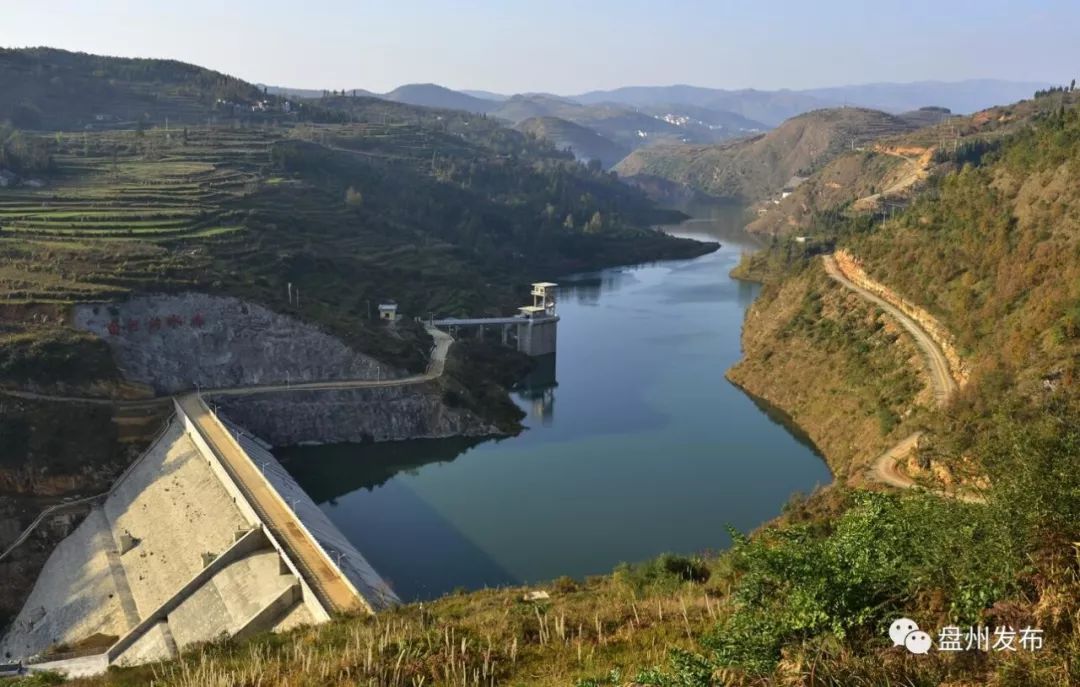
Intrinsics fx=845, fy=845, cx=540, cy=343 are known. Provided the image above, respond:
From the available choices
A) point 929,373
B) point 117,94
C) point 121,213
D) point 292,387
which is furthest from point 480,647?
point 117,94

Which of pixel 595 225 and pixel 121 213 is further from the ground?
pixel 121 213

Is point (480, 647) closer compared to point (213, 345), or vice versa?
point (480, 647)

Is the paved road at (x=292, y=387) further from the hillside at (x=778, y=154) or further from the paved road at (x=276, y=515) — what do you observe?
the hillside at (x=778, y=154)

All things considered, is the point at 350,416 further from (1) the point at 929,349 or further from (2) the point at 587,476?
(1) the point at 929,349

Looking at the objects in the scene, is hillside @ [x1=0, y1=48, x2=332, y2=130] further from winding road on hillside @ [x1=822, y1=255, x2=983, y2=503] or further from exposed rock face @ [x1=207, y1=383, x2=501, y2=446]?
winding road on hillside @ [x1=822, y1=255, x2=983, y2=503]

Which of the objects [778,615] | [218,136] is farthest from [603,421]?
[218,136]

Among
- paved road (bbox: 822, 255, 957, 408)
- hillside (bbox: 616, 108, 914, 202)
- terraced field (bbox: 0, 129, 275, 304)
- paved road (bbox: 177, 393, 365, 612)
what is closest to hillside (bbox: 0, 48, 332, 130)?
terraced field (bbox: 0, 129, 275, 304)

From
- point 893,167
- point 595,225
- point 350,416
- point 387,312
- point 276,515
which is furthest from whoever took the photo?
point 595,225

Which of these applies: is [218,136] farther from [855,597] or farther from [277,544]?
[855,597]
